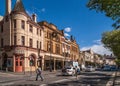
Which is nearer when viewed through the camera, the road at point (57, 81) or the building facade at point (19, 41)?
the road at point (57, 81)

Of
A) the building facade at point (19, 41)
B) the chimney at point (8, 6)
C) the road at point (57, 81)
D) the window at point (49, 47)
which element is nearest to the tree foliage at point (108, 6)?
the road at point (57, 81)

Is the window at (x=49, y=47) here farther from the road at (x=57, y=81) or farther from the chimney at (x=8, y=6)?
the road at (x=57, y=81)

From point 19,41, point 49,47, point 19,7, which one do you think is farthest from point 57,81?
point 49,47

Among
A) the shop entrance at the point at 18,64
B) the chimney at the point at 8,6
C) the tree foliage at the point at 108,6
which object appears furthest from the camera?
the chimney at the point at 8,6

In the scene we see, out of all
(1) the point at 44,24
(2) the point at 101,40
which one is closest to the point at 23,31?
(1) the point at 44,24

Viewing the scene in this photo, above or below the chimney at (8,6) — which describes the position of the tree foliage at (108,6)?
below

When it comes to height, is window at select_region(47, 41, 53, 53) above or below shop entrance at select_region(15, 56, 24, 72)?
above

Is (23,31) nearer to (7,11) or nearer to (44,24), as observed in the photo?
(7,11)

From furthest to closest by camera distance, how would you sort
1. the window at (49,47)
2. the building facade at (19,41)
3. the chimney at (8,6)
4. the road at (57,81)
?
1. the window at (49,47)
2. the chimney at (8,6)
3. the building facade at (19,41)
4. the road at (57,81)

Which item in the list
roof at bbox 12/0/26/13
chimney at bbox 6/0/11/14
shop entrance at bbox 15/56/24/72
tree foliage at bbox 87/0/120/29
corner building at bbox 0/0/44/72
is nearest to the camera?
tree foliage at bbox 87/0/120/29

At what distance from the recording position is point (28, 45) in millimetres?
55906

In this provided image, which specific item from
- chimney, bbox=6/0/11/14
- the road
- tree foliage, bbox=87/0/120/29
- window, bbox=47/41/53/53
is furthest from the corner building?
tree foliage, bbox=87/0/120/29

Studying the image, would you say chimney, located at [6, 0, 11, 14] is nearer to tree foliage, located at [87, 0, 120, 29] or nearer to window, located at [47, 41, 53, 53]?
window, located at [47, 41, 53, 53]

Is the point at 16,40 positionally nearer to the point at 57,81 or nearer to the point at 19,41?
the point at 19,41
